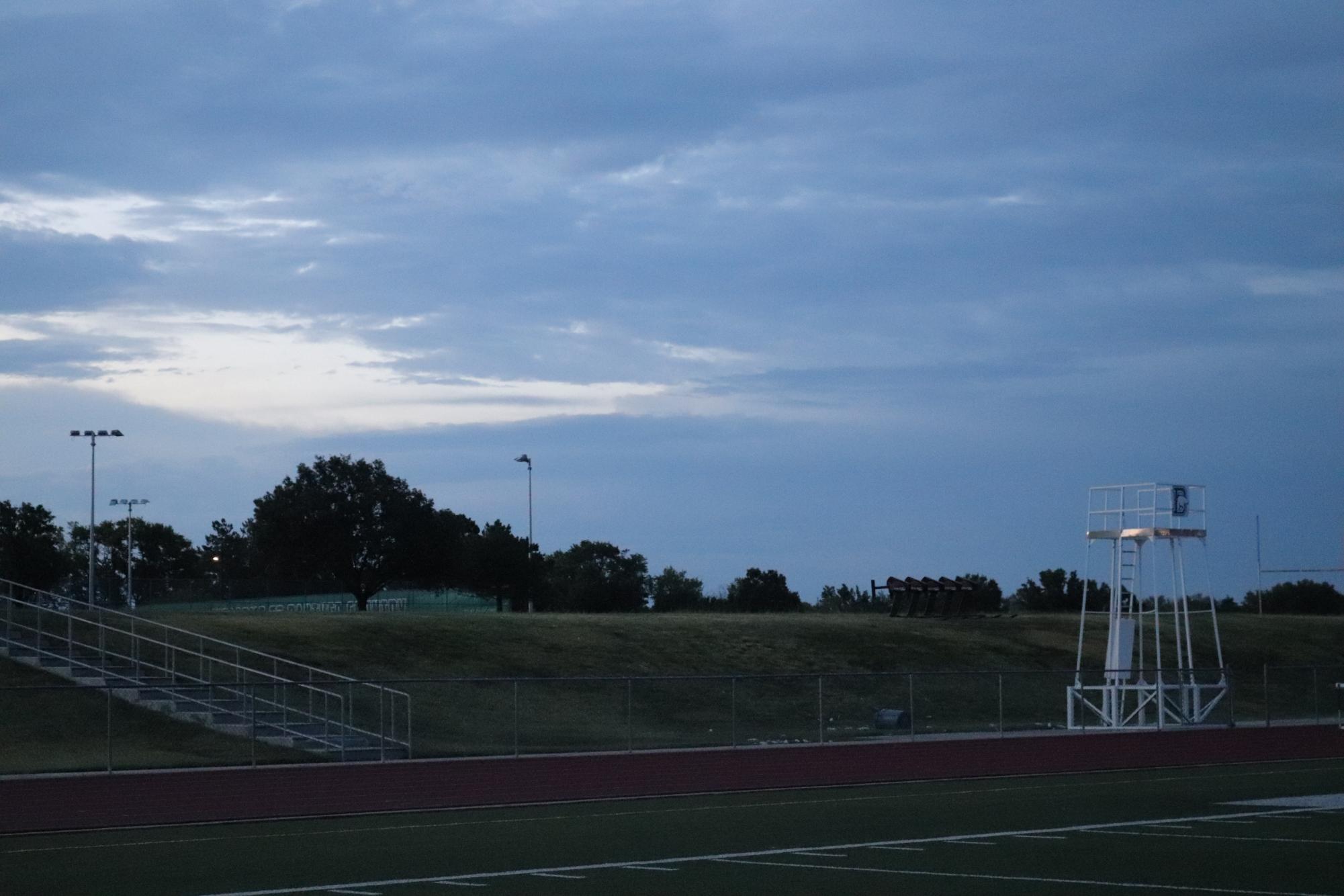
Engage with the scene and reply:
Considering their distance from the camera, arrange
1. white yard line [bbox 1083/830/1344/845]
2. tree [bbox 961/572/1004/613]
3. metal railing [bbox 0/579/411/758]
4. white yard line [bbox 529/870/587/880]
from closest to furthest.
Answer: white yard line [bbox 529/870/587/880], white yard line [bbox 1083/830/1344/845], metal railing [bbox 0/579/411/758], tree [bbox 961/572/1004/613]

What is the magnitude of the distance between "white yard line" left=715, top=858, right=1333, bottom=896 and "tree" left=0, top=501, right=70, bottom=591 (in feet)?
236

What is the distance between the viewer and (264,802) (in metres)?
25.1

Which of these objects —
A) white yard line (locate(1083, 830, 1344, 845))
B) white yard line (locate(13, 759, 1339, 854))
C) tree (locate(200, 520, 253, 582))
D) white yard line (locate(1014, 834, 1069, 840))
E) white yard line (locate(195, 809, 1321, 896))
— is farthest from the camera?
tree (locate(200, 520, 253, 582))

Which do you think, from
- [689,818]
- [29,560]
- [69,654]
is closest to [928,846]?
[689,818]

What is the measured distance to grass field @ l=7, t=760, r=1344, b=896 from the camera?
16.1 metres

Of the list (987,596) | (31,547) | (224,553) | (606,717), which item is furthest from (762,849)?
(224,553)

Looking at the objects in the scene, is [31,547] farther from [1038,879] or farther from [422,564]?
[1038,879]

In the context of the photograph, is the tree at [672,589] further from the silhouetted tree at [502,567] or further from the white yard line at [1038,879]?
the white yard line at [1038,879]

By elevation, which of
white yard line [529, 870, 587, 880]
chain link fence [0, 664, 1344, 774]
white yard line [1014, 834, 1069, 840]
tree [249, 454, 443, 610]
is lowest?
chain link fence [0, 664, 1344, 774]

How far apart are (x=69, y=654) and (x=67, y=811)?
19305mm

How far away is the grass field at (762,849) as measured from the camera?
52.7 ft

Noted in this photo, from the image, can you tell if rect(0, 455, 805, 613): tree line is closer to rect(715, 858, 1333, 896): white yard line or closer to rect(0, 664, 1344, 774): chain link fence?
rect(0, 664, 1344, 774): chain link fence

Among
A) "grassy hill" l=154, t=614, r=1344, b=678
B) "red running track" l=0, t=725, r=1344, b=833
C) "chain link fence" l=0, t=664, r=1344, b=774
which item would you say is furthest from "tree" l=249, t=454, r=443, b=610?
"red running track" l=0, t=725, r=1344, b=833

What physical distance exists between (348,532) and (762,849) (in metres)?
84.3
